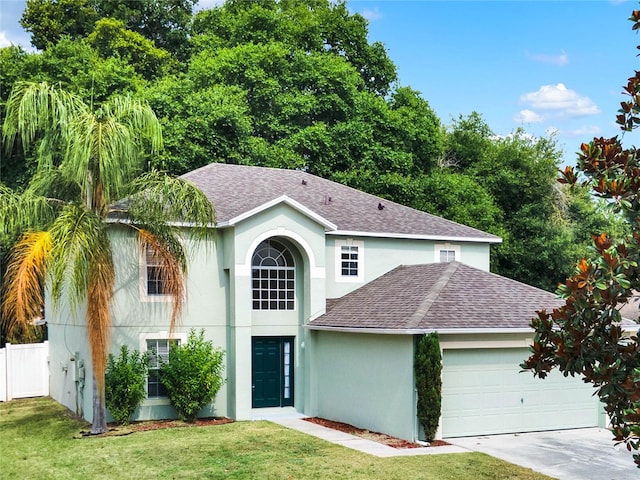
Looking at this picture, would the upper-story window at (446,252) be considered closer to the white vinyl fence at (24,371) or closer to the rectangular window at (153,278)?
the rectangular window at (153,278)

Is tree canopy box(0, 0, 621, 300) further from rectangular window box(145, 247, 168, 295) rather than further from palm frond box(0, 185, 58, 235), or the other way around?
palm frond box(0, 185, 58, 235)

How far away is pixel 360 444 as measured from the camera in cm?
1591

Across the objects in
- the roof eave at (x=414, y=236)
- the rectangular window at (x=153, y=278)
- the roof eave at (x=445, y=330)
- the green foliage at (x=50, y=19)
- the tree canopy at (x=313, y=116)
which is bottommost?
the roof eave at (x=445, y=330)

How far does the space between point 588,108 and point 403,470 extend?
3217 cm

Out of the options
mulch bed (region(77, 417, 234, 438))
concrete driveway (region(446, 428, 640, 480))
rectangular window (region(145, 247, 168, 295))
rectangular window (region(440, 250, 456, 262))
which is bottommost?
concrete driveway (region(446, 428, 640, 480))

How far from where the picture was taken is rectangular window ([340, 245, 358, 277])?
21.3m

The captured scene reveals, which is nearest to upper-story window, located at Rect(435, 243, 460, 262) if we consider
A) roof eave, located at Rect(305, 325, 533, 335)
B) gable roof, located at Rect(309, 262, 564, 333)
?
gable roof, located at Rect(309, 262, 564, 333)

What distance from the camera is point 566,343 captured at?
6.41 meters

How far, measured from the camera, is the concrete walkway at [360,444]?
1510 centimetres

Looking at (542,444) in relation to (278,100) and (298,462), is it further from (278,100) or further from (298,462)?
(278,100)

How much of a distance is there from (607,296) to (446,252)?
55.5 ft

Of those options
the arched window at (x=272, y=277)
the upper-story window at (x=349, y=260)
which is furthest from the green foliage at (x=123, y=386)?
the upper-story window at (x=349, y=260)

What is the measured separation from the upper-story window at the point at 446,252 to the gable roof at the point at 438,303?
7.12ft

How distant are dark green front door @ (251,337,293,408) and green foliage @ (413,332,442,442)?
5115mm
